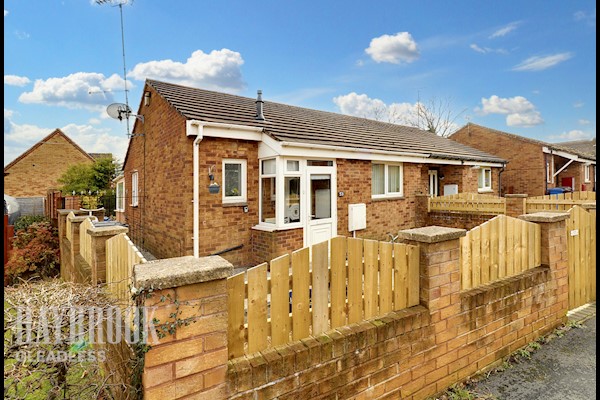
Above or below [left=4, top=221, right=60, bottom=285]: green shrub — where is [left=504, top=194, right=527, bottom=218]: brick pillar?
above

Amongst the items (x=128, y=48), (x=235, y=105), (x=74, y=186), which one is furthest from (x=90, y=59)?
(x=74, y=186)

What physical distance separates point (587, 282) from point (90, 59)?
15.1 m

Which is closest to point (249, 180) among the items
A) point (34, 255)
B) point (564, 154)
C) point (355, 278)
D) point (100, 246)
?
point (100, 246)

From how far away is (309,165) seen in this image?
8.48m

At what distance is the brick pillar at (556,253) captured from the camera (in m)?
4.53

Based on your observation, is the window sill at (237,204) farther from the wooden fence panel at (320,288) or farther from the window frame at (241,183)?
the wooden fence panel at (320,288)

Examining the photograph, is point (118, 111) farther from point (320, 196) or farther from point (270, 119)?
point (320, 196)

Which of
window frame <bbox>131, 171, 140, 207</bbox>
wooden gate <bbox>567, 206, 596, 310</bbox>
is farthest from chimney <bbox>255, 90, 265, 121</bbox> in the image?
wooden gate <bbox>567, 206, 596, 310</bbox>

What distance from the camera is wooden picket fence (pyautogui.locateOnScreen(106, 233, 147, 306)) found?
3.01 meters

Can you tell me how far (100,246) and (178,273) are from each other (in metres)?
3.01

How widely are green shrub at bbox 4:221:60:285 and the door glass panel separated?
8132mm

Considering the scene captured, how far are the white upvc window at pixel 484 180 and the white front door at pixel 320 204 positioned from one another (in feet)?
34.6

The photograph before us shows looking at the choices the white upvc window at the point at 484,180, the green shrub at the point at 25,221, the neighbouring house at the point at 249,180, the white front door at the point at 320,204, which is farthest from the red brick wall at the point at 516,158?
the green shrub at the point at 25,221

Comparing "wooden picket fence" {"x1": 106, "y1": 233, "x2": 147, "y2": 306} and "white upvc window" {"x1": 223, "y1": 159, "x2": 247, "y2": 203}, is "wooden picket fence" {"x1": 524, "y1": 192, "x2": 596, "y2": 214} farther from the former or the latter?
"wooden picket fence" {"x1": 106, "y1": 233, "x2": 147, "y2": 306}
